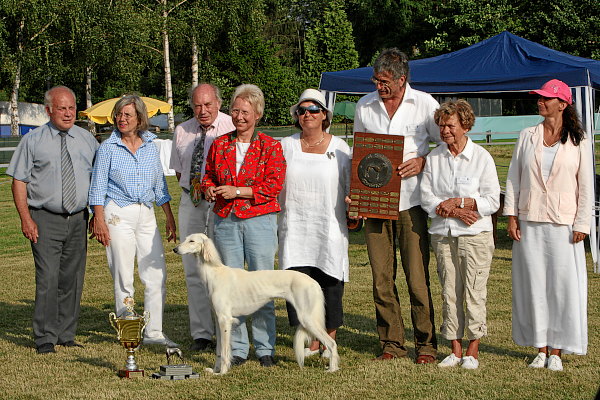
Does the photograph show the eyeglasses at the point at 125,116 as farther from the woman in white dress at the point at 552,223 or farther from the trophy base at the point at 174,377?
the woman in white dress at the point at 552,223

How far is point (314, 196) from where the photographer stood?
5516 millimetres

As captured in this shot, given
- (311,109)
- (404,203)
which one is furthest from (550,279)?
(311,109)

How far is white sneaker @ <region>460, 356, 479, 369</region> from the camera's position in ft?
17.8

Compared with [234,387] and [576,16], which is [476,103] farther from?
[234,387]

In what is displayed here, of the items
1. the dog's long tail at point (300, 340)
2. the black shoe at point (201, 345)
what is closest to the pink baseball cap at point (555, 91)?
the dog's long tail at point (300, 340)

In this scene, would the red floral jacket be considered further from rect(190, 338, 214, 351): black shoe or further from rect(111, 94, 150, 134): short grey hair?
rect(190, 338, 214, 351): black shoe

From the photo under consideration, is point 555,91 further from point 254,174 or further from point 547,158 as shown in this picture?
point 254,174

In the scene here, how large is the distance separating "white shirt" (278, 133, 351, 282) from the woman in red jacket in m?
0.10

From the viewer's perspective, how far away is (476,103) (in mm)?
40906

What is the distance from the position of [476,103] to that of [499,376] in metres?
37.0

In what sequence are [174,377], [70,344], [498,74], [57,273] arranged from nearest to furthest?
[174,377] < [57,273] < [70,344] < [498,74]

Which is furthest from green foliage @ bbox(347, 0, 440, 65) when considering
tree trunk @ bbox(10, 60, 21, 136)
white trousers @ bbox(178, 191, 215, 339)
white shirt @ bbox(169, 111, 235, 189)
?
white trousers @ bbox(178, 191, 215, 339)

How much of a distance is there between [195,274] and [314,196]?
51.5 inches

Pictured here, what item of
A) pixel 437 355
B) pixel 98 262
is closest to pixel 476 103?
pixel 98 262
